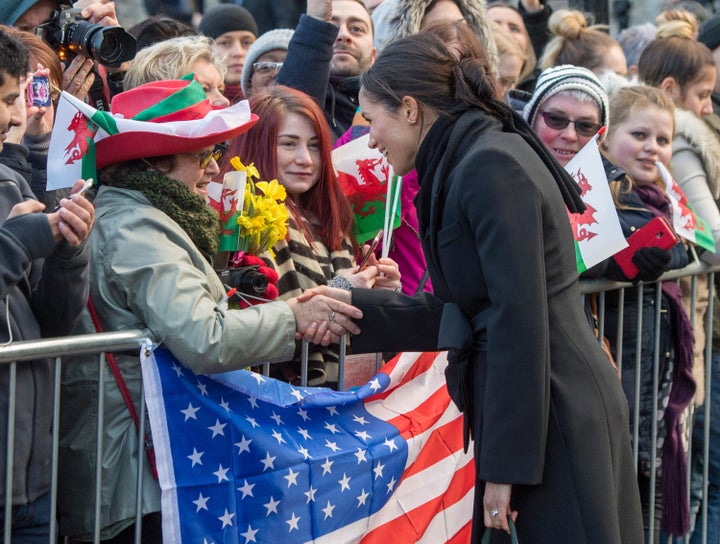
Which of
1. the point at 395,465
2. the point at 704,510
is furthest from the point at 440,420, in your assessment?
the point at 704,510

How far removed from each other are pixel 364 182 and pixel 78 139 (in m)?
1.44

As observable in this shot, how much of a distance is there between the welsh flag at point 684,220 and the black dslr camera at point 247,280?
2.25 meters

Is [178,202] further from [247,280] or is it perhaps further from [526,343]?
[526,343]

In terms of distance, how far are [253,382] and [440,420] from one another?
2.82ft

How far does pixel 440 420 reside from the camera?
408 cm

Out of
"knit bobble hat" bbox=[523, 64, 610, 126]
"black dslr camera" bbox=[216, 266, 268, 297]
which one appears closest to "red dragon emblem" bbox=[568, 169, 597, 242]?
"knit bobble hat" bbox=[523, 64, 610, 126]

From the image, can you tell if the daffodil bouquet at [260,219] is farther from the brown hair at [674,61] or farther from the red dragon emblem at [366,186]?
the brown hair at [674,61]

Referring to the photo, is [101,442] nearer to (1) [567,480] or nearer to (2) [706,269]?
(1) [567,480]

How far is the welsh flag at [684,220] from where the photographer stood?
17.0ft

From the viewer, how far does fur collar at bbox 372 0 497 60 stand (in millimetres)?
5664

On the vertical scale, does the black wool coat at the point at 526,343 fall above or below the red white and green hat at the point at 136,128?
below

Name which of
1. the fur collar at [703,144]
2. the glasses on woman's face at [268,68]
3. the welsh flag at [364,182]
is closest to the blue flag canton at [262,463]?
the welsh flag at [364,182]

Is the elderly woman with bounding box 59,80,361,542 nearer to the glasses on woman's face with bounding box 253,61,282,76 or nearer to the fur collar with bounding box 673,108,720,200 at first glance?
the glasses on woman's face with bounding box 253,61,282,76

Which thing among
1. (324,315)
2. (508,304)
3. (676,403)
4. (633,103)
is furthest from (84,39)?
(676,403)
